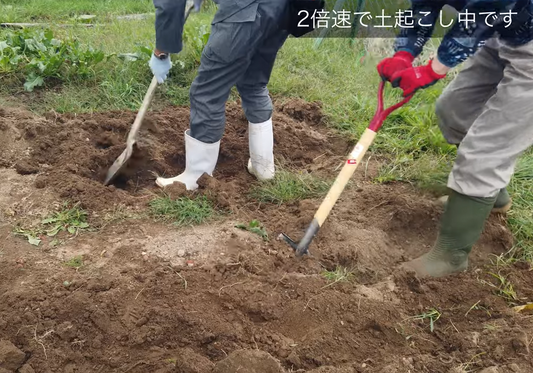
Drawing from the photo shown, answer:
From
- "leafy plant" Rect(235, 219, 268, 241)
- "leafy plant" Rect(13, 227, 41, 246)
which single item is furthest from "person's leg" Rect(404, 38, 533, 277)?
"leafy plant" Rect(13, 227, 41, 246)

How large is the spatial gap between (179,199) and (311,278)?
1.02 metres

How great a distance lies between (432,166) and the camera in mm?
3842

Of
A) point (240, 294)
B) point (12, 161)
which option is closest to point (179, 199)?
point (240, 294)

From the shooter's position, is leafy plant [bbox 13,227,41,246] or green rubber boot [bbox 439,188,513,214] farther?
green rubber boot [bbox 439,188,513,214]

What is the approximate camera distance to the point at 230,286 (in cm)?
263

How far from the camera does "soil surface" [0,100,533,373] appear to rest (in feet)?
7.64

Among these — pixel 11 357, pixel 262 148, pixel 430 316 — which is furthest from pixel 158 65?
pixel 430 316

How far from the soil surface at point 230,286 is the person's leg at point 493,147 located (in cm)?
39

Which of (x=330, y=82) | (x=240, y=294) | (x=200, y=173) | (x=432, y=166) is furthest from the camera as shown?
(x=330, y=82)

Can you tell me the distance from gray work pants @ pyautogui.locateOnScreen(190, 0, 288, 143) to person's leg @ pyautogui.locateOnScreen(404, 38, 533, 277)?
123 cm

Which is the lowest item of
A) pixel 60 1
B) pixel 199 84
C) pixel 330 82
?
pixel 60 1

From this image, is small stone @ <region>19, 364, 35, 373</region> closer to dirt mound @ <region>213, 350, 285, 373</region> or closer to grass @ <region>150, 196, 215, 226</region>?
dirt mound @ <region>213, 350, 285, 373</region>

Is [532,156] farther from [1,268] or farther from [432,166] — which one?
[1,268]

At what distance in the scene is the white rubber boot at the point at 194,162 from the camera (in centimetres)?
339
